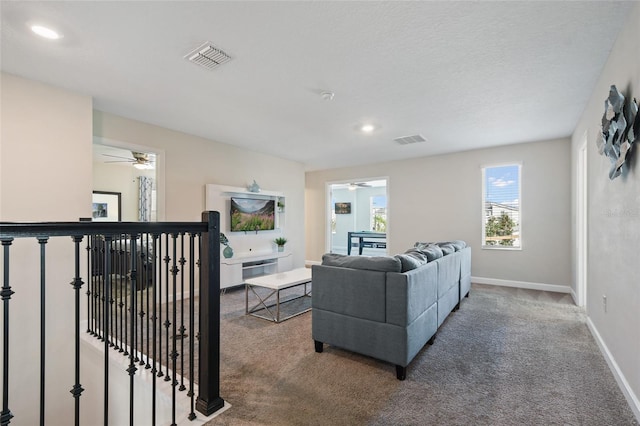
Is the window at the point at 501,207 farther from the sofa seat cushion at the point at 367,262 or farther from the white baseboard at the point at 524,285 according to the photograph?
the sofa seat cushion at the point at 367,262

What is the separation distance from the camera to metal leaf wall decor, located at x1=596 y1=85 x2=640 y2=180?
6.35 feet

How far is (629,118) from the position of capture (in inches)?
78.2

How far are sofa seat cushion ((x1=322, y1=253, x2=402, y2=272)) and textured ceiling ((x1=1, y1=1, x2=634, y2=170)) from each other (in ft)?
5.41

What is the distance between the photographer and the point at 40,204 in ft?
9.82

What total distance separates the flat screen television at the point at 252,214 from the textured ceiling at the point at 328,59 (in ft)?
5.14

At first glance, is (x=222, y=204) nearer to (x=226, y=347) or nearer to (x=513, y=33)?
(x=226, y=347)

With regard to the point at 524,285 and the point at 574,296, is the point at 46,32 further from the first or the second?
the point at 524,285

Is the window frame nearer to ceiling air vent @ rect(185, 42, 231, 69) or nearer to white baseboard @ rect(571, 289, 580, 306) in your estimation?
white baseboard @ rect(571, 289, 580, 306)

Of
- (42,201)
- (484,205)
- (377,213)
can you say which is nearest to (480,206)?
(484,205)

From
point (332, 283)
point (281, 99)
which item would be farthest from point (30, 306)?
point (281, 99)

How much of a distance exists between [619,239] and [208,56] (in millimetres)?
3424

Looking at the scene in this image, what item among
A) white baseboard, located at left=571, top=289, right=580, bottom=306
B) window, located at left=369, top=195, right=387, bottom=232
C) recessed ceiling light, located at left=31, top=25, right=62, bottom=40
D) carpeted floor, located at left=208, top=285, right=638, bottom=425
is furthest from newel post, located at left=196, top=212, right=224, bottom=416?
window, located at left=369, top=195, right=387, bottom=232

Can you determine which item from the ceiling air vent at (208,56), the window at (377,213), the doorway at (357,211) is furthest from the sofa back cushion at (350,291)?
the window at (377,213)

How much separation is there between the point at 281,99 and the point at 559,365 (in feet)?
11.7
